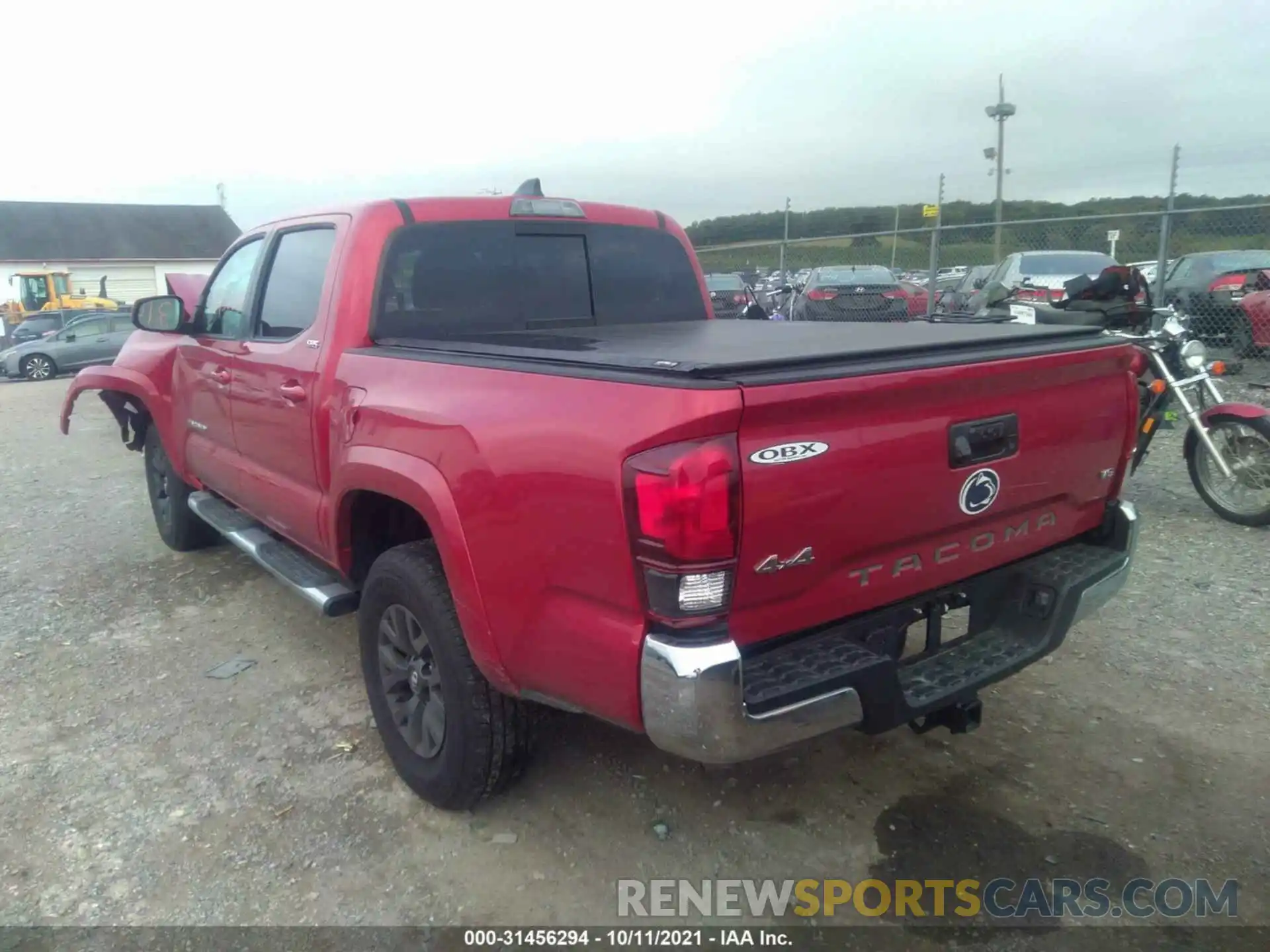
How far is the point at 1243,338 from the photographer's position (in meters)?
10.6

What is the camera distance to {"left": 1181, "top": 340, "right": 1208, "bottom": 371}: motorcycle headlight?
19.3 feet

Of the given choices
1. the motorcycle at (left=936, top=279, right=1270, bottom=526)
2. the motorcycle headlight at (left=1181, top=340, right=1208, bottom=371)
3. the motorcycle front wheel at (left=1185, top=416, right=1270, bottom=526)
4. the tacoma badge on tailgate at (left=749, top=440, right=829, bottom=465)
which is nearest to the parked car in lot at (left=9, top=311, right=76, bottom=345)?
the motorcycle at (left=936, top=279, right=1270, bottom=526)

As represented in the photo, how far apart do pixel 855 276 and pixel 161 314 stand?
10211 millimetres

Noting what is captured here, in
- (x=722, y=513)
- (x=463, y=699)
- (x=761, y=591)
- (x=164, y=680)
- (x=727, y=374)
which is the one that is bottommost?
(x=164, y=680)

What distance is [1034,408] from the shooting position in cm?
272

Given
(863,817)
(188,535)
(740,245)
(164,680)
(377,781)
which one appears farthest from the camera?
(740,245)

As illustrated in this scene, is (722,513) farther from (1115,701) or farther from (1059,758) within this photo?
(1115,701)

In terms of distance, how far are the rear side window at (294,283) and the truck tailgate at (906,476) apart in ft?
7.47

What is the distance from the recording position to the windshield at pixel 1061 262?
12242 millimetres

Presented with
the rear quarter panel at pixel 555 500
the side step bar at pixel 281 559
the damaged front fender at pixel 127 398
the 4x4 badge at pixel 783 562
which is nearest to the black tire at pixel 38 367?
the damaged front fender at pixel 127 398

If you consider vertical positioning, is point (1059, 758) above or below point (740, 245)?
below

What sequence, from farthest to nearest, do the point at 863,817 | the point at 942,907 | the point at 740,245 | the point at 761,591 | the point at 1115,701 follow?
the point at 740,245 < the point at 1115,701 < the point at 863,817 < the point at 942,907 < the point at 761,591

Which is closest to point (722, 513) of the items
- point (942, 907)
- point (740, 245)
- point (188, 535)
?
point (942, 907)

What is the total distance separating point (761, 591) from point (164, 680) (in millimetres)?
3185
